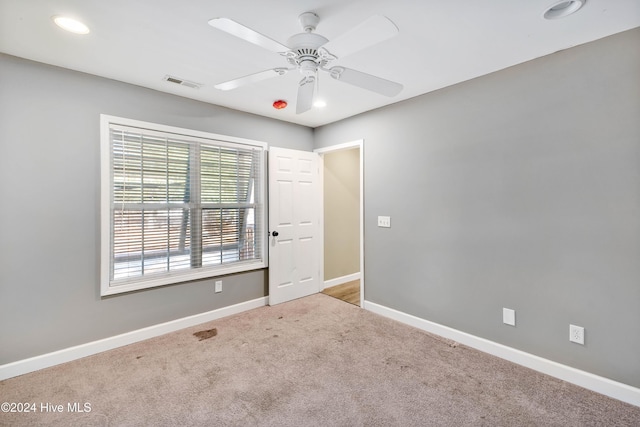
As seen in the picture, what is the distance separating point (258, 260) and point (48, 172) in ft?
6.97

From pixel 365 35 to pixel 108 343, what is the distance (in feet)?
10.3

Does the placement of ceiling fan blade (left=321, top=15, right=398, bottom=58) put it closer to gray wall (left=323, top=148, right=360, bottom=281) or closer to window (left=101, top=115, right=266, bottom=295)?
window (left=101, top=115, right=266, bottom=295)

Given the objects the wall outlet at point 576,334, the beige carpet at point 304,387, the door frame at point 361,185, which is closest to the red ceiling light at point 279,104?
the door frame at point 361,185

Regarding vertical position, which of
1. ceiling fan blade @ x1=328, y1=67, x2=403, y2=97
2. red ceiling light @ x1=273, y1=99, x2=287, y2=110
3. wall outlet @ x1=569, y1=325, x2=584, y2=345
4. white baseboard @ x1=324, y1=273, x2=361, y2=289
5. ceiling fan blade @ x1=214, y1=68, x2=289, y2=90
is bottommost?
white baseboard @ x1=324, y1=273, x2=361, y2=289

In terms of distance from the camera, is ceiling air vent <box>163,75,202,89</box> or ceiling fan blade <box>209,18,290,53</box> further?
ceiling air vent <box>163,75,202,89</box>

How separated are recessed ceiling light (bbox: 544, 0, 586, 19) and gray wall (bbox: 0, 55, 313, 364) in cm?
317

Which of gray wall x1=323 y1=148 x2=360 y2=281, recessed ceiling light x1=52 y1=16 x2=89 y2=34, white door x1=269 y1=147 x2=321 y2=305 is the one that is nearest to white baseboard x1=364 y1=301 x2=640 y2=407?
white door x1=269 y1=147 x2=321 y2=305

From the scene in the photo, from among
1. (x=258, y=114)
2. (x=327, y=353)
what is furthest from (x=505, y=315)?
(x=258, y=114)

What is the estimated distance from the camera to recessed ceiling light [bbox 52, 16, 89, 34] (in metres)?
1.77

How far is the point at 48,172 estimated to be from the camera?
2348mm

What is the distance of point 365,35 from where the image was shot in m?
1.47

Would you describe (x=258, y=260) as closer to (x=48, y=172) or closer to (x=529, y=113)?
(x=48, y=172)

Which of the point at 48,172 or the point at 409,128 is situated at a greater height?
the point at 409,128

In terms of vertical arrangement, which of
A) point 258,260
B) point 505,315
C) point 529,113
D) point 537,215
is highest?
point 529,113
